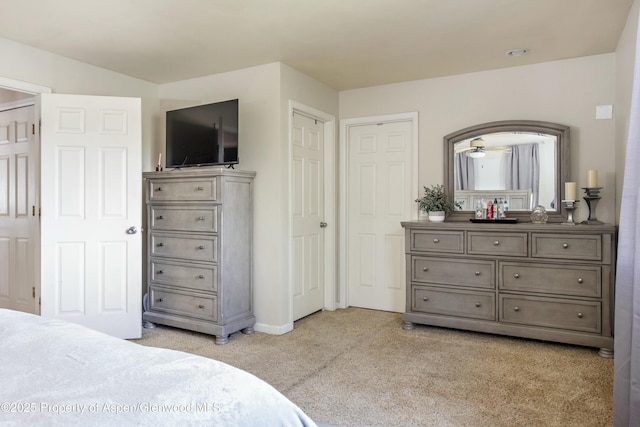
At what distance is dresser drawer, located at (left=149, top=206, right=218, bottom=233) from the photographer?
3486 millimetres

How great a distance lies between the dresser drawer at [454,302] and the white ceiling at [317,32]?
2013 millimetres

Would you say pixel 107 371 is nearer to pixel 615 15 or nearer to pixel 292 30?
pixel 292 30

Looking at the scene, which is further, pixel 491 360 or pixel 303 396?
pixel 491 360

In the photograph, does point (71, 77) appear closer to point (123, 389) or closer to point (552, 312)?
point (123, 389)

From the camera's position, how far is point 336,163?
4641mm

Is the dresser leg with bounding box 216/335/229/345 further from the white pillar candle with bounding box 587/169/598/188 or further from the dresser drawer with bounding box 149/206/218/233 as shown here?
the white pillar candle with bounding box 587/169/598/188

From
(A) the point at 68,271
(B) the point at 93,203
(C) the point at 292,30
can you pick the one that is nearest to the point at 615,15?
(C) the point at 292,30

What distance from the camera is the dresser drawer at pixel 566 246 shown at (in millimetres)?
3145

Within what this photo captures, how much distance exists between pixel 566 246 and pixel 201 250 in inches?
114

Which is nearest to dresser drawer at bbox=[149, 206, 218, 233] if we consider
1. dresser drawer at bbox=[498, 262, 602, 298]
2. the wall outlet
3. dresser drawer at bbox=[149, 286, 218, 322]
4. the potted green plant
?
dresser drawer at bbox=[149, 286, 218, 322]

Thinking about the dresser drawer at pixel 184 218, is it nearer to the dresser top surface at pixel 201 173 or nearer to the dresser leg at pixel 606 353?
the dresser top surface at pixel 201 173

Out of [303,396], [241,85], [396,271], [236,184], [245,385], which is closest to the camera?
[245,385]

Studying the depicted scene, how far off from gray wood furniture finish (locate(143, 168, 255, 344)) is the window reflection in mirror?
2.03 m

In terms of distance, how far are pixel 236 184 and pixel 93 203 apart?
1.15 m
